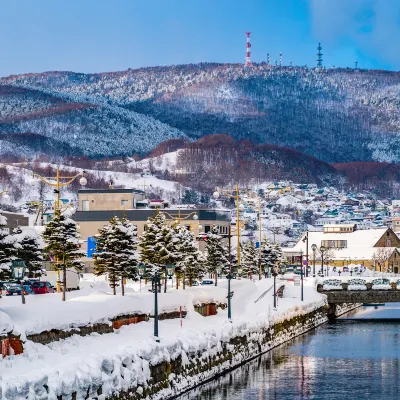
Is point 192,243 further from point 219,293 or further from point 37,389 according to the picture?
point 37,389

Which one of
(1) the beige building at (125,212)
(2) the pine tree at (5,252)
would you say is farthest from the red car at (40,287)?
(1) the beige building at (125,212)

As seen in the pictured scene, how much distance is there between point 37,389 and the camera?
2944cm

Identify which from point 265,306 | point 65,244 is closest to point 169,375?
point 65,244

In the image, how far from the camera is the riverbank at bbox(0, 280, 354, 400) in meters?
31.0

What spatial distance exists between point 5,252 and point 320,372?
65.8 feet

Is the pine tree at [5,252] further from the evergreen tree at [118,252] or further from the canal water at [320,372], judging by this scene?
the canal water at [320,372]

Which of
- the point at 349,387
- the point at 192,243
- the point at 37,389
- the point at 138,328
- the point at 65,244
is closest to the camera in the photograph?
the point at 37,389

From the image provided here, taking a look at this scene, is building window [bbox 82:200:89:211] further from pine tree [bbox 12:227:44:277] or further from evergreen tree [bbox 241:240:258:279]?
pine tree [bbox 12:227:44:277]

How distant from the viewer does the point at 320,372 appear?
58906mm

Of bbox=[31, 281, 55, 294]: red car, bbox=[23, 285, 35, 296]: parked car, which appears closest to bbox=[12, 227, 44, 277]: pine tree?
bbox=[31, 281, 55, 294]: red car

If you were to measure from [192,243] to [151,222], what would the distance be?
961cm

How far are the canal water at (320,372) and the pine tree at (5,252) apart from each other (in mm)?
12023

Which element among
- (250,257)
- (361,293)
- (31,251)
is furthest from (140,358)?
(250,257)

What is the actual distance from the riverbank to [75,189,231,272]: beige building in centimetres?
9431
